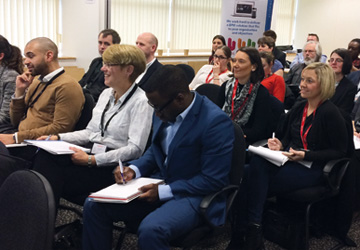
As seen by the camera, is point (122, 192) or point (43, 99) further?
point (43, 99)

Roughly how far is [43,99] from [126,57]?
2.43ft

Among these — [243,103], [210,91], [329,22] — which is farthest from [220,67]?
[329,22]

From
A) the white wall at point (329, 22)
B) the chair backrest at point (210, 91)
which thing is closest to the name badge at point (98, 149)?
the chair backrest at point (210, 91)

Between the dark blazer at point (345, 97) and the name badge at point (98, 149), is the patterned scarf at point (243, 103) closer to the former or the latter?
the dark blazer at point (345, 97)

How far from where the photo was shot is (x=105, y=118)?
258 centimetres

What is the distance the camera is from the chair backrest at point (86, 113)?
2818 millimetres

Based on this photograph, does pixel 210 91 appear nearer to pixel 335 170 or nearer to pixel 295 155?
pixel 295 155

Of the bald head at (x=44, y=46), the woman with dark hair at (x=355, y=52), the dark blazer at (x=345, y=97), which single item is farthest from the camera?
the woman with dark hair at (x=355, y=52)

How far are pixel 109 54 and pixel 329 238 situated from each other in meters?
1.97

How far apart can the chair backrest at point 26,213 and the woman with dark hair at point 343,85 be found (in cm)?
309

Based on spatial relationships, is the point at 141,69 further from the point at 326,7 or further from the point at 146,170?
the point at 326,7

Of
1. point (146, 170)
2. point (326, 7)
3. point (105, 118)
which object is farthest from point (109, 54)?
point (326, 7)

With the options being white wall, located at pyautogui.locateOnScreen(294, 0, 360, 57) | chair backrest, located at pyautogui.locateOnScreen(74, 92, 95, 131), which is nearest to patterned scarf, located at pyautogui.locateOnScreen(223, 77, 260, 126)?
chair backrest, located at pyautogui.locateOnScreen(74, 92, 95, 131)

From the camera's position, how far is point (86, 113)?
284cm
